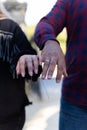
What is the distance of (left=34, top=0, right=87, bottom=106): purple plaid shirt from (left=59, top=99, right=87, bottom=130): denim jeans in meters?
0.04

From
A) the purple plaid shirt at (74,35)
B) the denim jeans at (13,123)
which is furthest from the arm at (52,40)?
the denim jeans at (13,123)

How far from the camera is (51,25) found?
193 centimetres

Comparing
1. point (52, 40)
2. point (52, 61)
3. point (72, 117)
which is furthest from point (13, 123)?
point (52, 61)

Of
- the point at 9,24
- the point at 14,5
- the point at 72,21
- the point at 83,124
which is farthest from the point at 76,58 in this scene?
the point at 14,5

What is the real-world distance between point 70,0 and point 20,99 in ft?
2.24

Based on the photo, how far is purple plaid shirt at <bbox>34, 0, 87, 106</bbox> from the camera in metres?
2.00

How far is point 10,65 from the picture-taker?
2.28 metres

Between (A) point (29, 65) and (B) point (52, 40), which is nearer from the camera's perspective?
(A) point (29, 65)

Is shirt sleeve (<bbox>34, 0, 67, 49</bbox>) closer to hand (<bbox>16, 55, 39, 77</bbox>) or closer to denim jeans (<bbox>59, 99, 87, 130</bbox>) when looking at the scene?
hand (<bbox>16, 55, 39, 77</bbox>)

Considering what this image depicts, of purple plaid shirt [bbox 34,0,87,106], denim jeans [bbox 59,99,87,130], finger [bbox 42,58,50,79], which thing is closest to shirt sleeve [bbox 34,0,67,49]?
purple plaid shirt [bbox 34,0,87,106]

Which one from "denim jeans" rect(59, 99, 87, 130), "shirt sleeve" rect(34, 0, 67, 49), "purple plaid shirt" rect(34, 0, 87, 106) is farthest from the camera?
"denim jeans" rect(59, 99, 87, 130)

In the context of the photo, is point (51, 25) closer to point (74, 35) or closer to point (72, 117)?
point (74, 35)

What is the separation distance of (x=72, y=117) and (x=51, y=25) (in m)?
0.55

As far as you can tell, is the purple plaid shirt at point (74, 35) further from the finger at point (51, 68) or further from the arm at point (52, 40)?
the finger at point (51, 68)
